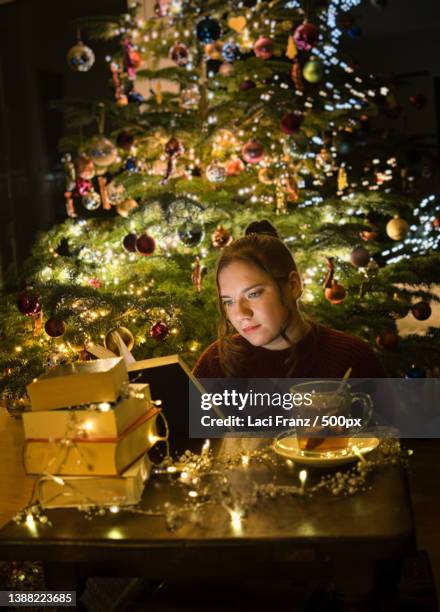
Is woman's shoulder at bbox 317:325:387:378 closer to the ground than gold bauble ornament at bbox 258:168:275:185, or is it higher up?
closer to the ground

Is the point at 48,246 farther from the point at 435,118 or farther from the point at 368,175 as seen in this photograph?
the point at 435,118

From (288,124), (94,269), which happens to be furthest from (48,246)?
(288,124)

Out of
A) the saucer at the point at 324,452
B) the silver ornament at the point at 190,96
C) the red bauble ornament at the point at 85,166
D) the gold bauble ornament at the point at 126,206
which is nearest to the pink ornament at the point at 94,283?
the gold bauble ornament at the point at 126,206

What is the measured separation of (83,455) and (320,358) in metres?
0.90

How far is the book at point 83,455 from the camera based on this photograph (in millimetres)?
1601

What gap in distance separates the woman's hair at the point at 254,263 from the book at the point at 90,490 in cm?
77

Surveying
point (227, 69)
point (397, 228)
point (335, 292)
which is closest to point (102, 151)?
point (227, 69)

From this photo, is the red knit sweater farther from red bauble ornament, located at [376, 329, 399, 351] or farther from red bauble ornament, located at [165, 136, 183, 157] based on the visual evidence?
red bauble ornament, located at [165, 136, 183, 157]

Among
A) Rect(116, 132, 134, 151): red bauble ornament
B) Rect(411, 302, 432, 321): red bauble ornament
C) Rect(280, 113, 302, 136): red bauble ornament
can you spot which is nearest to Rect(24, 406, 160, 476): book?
Rect(280, 113, 302, 136): red bauble ornament

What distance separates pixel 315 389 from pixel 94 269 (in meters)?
2.00

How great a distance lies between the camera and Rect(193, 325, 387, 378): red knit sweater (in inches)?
90.1

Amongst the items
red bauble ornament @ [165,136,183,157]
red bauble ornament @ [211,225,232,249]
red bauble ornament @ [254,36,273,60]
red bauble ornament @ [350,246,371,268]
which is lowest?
red bauble ornament @ [350,246,371,268]

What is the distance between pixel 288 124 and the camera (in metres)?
Answer: 3.27

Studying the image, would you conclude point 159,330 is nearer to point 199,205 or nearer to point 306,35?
point 199,205
